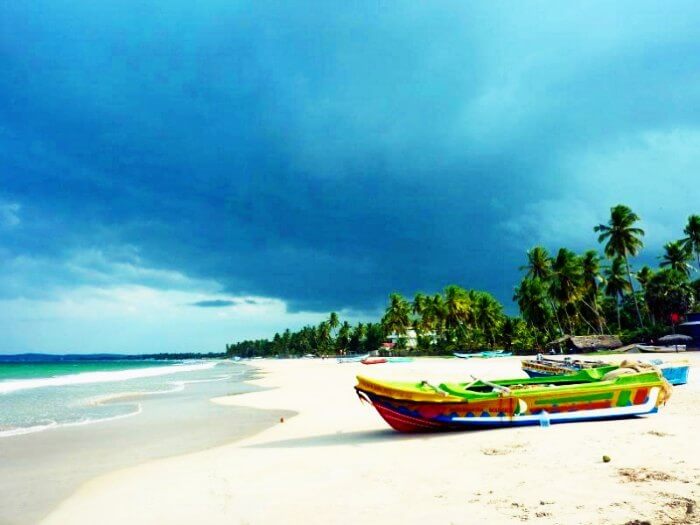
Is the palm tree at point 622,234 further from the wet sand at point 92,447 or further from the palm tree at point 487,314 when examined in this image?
the wet sand at point 92,447

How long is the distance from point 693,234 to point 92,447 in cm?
7039

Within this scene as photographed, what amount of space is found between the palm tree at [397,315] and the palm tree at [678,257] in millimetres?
50096

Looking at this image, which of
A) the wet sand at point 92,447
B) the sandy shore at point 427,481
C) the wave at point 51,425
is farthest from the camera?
the wave at point 51,425

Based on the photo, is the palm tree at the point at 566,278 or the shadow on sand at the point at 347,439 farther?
the palm tree at the point at 566,278

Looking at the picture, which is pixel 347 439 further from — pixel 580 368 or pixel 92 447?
pixel 580 368

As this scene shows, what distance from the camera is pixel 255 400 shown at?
899 inches

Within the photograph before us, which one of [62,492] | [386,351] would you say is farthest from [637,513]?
[386,351]

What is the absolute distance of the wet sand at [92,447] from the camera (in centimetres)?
804

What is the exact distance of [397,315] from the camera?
101 meters

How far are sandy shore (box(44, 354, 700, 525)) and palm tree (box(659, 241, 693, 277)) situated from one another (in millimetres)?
61916

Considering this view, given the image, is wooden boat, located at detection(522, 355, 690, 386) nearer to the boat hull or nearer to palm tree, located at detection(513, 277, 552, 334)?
the boat hull

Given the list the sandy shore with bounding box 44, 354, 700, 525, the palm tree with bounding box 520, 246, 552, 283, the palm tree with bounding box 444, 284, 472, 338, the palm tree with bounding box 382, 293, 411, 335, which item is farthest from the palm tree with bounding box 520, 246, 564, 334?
the sandy shore with bounding box 44, 354, 700, 525

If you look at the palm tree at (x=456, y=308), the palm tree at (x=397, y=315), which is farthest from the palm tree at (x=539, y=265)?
the palm tree at (x=397, y=315)

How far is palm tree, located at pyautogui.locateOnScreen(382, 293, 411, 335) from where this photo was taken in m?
101
